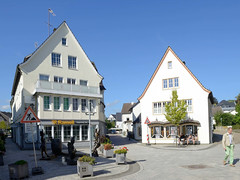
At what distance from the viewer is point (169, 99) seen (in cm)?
3127

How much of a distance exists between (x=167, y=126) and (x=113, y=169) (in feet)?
62.8

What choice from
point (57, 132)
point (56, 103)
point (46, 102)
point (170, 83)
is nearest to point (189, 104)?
point (170, 83)

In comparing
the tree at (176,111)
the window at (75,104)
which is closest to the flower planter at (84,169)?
the tree at (176,111)

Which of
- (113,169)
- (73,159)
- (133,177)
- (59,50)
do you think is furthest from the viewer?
(59,50)

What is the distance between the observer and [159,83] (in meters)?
32.2

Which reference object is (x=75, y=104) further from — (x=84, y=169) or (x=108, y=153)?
(x=84, y=169)

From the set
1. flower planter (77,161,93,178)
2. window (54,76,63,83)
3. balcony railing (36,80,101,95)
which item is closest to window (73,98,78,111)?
balcony railing (36,80,101,95)

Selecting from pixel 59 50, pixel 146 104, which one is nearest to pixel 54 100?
pixel 59 50

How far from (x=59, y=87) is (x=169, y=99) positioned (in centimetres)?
1285

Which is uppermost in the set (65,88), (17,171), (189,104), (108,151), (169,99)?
(65,88)

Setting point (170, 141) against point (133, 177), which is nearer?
point (133, 177)

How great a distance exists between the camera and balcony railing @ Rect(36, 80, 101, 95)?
26945 mm

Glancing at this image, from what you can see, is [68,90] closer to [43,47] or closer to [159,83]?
[43,47]

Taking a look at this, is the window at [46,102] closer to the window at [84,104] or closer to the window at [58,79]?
the window at [58,79]
